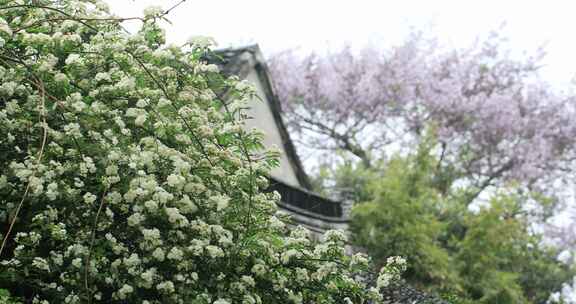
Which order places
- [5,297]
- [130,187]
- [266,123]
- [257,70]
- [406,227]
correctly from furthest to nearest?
[406,227]
[266,123]
[257,70]
[130,187]
[5,297]

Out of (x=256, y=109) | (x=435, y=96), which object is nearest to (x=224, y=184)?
(x=256, y=109)

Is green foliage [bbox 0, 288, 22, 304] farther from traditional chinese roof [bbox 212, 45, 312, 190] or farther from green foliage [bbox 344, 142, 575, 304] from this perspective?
green foliage [bbox 344, 142, 575, 304]

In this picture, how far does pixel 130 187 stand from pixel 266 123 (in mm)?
9230

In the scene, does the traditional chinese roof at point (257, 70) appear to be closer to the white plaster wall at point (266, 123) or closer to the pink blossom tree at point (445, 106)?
the white plaster wall at point (266, 123)

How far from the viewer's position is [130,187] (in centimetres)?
451

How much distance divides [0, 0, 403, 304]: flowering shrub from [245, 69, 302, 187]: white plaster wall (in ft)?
24.5

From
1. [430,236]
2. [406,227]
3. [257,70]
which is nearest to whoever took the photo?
[257,70]

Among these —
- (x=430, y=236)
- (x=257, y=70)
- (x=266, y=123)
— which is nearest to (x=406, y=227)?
(x=430, y=236)

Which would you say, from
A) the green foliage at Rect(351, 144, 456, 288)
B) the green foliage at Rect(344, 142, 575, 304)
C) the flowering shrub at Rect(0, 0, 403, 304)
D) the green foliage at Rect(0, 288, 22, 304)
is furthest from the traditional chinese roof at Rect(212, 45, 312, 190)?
the green foliage at Rect(0, 288, 22, 304)

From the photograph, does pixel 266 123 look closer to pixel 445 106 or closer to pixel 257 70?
pixel 257 70

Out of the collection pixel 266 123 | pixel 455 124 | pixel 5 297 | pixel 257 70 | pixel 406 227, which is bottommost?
pixel 5 297

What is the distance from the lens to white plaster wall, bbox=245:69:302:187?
13117 millimetres

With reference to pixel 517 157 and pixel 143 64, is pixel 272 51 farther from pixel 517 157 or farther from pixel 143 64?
pixel 143 64

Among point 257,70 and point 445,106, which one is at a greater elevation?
point 445,106
